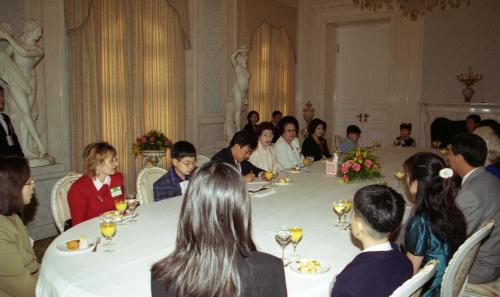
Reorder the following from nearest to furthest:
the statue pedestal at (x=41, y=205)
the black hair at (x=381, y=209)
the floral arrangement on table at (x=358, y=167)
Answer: the black hair at (x=381, y=209), the floral arrangement on table at (x=358, y=167), the statue pedestal at (x=41, y=205)

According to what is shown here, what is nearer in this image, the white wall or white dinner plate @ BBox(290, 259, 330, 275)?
white dinner plate @ BBox(290, 259, 330, 275)

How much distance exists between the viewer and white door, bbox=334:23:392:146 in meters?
10.2

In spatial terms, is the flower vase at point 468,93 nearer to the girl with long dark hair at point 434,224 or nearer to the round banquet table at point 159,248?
the round banquet table at point 159,248

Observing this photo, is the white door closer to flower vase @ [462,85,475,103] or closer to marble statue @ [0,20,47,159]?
flower vase @ [462,85,475,103]

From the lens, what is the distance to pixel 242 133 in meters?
Result: 3.87

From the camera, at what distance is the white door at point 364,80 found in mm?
10164

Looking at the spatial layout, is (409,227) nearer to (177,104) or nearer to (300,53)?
(177,104)

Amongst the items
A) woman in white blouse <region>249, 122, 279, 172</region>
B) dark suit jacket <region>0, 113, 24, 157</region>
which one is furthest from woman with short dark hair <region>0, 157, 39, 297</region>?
woman in white blouse <region>249, 122, 279, 172</region>

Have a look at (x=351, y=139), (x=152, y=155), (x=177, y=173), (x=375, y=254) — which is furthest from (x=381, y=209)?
(x=351, y=139)

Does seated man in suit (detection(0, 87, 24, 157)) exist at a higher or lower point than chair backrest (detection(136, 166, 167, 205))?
→ higher

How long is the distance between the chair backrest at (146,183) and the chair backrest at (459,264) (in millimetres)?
2284

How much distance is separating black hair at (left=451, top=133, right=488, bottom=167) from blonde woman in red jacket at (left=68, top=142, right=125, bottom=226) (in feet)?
7.66

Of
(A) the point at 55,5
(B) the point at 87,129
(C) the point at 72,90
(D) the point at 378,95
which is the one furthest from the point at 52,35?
(D) the point at 378,95

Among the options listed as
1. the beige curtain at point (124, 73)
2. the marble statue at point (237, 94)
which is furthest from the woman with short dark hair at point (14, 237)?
the marble statue at point (237, 94)
